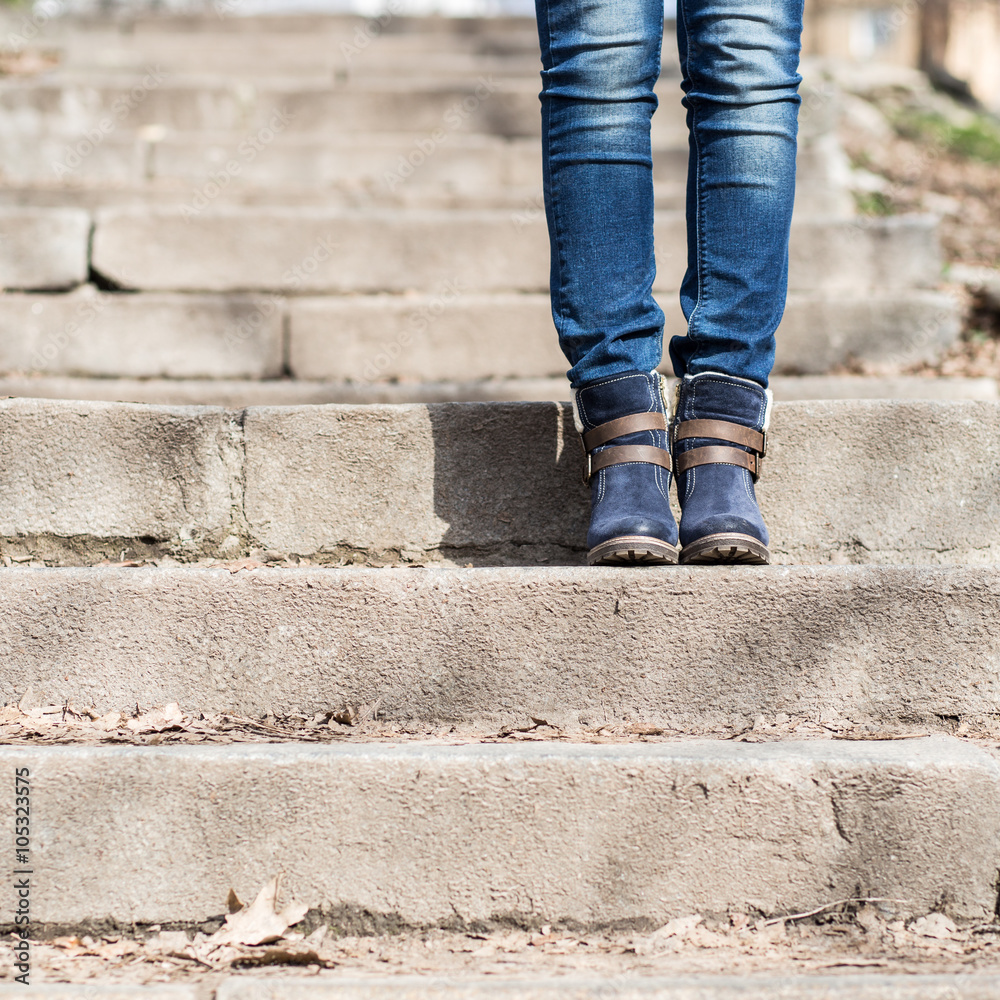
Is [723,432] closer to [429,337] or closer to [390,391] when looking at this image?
[390,391]

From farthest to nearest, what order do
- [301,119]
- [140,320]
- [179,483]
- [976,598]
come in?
1. [301,119]
2. [140,320]
3. [179,483]
4. [976,598]

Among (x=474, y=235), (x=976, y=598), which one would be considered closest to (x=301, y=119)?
(x=474, y=235)

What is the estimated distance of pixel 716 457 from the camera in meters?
1.55

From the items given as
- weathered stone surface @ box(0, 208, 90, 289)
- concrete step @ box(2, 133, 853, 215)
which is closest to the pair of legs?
weathered stone surface @ box(0, 208, 90, 289)

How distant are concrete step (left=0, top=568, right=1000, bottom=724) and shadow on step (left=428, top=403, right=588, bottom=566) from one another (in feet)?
0.98

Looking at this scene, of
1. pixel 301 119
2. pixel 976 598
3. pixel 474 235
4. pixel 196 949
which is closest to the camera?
pixel 196 949

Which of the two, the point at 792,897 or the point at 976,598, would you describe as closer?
the point at 792,897

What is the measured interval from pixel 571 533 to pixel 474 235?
149 cm

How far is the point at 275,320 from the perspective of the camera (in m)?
2.72

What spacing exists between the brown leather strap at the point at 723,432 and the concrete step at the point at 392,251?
1452mm

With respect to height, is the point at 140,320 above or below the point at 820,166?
below

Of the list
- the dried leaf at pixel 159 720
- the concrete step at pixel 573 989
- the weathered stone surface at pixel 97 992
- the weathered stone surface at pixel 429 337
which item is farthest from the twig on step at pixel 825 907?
the weathered stone surface at pixel 429 337

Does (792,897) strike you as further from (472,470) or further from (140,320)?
(140,320)

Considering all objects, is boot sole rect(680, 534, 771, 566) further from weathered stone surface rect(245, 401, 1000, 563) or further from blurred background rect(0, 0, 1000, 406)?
blurred background rect(0, 0, 1000, 406)
